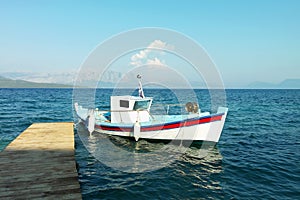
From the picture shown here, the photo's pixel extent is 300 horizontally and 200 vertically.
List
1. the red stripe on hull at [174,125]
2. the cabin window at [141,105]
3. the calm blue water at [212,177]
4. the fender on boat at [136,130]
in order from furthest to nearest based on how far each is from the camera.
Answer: the cabin window at [141,105] < the fender on boat at [136,130] < the red stripe on hull at [174,125] < the calm blue water at [212,177]

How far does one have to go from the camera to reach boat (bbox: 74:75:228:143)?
49.4ft

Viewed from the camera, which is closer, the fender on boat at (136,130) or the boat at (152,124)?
the boat at (152,124)

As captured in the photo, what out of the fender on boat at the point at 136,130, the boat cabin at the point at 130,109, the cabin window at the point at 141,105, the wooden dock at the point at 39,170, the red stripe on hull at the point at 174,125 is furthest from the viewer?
the cabin window at the point at 141,105

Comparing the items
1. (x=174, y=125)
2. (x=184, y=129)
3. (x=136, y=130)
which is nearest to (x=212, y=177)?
(x=184, y=129)

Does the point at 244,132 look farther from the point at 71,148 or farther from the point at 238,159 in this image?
the point at 71,148

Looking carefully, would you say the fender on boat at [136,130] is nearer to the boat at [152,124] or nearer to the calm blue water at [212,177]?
the boat at [152,124]

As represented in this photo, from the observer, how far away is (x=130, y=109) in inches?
687

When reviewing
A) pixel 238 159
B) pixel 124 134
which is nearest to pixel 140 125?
pixel 124 134

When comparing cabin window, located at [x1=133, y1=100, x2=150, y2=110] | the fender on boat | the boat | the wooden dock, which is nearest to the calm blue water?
the fender on boat

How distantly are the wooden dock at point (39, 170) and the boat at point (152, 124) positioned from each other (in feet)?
18.0

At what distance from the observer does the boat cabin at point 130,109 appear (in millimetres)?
17438

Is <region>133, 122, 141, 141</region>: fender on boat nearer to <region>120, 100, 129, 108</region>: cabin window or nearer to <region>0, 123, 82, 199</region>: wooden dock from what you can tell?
<region>120, 100, 129, 108</region>: cabin window

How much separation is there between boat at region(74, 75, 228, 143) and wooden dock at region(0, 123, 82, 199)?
18.0 feet

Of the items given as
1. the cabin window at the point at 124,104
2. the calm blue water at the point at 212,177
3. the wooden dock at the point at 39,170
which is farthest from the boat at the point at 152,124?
the wooden dock at the point at 39,170
